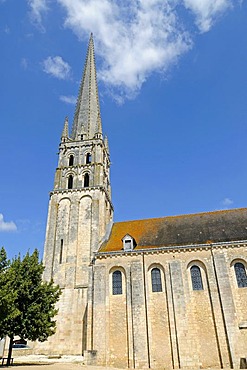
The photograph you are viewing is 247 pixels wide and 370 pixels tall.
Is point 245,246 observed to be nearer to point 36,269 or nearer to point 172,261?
point 172,261

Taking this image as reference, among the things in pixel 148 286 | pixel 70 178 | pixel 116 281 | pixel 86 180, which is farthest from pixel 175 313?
pixel 70 178

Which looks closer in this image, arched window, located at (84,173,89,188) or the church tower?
the church tower

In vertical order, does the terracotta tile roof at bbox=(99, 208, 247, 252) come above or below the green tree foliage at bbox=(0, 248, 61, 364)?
above

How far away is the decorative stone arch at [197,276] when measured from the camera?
23844mm

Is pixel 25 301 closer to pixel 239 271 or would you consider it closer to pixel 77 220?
pixel 77 220

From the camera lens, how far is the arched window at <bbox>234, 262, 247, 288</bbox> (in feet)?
76.5

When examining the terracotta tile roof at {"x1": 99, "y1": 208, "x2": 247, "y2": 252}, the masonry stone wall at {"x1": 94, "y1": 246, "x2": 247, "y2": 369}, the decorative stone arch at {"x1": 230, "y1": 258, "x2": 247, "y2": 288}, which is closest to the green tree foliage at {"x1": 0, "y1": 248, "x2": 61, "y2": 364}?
the masonry stone wall at {"x1": 94, "y1": 246, "x2": 247, "y2": 369}

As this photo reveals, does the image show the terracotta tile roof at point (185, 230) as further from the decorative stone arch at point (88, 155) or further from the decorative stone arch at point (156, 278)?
the decorative stone arch at point (88, 155)

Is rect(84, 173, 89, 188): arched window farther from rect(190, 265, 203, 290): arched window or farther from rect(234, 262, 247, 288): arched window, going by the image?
rect(234, 262, 247, 288): arched window

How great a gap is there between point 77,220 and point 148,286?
10.7 metres

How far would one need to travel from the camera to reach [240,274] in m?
23.7

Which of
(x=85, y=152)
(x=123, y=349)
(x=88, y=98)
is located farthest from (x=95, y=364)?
(x=88, y=98)

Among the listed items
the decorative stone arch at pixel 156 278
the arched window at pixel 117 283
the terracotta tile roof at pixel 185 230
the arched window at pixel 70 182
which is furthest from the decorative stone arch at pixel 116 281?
the arched window at pixel 70 182

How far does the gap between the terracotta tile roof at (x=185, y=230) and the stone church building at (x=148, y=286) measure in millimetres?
90
